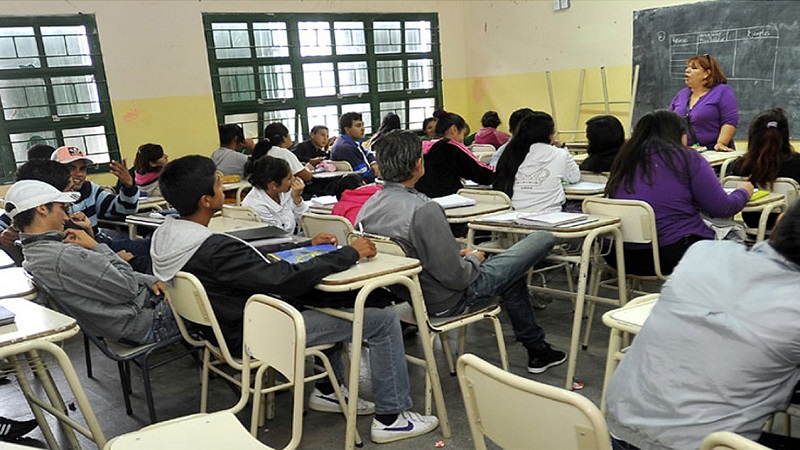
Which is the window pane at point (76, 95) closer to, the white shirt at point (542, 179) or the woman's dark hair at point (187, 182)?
the woman's dark hair at point (187, 182)

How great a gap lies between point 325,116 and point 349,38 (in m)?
1.01

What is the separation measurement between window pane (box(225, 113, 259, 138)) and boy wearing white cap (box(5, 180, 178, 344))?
4818mm

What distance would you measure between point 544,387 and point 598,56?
6629 mm

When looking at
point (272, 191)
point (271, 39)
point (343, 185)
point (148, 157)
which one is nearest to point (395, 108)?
point (271, 39)

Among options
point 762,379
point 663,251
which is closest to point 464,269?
point 663,251

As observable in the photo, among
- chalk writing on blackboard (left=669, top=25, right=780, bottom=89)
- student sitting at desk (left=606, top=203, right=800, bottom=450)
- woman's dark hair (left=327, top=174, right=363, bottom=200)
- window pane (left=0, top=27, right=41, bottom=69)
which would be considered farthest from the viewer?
window pane (left=0, top=27, right=41, bottom=69)

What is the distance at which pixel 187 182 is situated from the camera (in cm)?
233

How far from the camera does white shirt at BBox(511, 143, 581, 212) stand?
11.1 feet

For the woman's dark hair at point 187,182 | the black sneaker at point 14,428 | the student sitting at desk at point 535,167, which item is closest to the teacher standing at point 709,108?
the student sitting at desk at point 535,167

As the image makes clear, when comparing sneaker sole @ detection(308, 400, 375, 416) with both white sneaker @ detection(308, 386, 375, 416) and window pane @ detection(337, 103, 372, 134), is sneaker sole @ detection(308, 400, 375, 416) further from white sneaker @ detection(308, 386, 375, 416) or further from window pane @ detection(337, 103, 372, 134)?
window pane @ detection(337, 103, 372, 134)

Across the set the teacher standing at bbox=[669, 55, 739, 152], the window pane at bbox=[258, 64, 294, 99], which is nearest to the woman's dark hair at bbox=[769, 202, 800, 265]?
the teacher standing at bbox=[669, 55, 739, 152]

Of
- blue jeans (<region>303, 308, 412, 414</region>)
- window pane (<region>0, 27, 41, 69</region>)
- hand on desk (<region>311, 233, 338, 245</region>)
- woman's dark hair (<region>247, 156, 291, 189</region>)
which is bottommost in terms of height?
blue jeans (<region>303, 308, 412, 414</region>)

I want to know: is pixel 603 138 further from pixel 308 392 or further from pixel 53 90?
pixel 53 90

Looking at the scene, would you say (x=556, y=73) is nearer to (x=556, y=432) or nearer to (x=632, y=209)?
(x=632, y=209)
